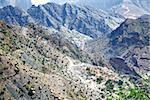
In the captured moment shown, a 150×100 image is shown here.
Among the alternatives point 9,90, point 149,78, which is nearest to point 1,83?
point 9,90

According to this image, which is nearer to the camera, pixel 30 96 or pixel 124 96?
pixel 124 96

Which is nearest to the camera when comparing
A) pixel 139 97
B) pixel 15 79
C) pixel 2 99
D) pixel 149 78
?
pixel 139 97

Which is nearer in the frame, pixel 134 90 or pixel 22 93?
pixel 134 90

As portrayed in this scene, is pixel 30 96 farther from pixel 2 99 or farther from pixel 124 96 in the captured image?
pixel 124 96

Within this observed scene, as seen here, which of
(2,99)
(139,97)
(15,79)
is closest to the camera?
(139,97)

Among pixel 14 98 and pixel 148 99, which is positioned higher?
pixel 148 99

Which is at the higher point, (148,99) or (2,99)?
(148,99)

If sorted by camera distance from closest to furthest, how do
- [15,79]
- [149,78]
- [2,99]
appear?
[149,78]
[2,99]
[15,79]

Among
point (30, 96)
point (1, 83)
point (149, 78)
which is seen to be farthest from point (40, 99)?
point (149, 78)

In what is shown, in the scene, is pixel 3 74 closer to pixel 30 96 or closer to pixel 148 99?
pixel 30 96
